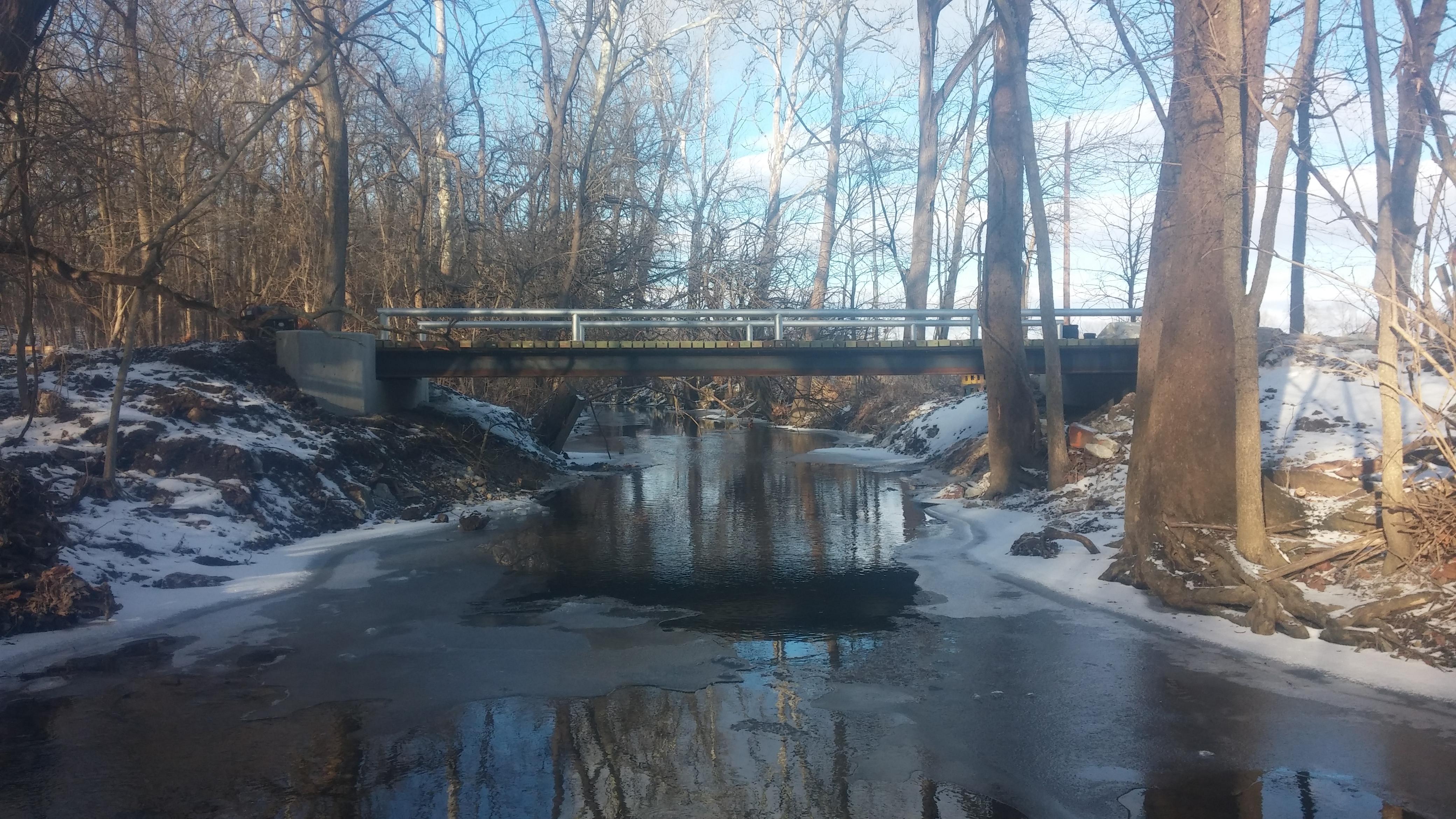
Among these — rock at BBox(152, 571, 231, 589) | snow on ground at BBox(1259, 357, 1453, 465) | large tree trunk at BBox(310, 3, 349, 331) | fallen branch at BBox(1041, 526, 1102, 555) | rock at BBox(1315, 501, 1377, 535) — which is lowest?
fallen branch at BBox(1041, 526, 1102, 555)

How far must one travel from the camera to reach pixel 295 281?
20797 millimetres

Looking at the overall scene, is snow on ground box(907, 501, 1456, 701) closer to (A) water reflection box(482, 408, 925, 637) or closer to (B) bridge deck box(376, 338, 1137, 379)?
(A) water reflection box(482, 408, 925, 637)

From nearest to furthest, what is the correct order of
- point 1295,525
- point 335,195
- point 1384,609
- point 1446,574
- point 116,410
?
point 1384,609 < point 1446,574 < point 1295,525 < point 116,410 < point 335,195

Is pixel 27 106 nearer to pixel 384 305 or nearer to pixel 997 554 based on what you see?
pixel 997 554

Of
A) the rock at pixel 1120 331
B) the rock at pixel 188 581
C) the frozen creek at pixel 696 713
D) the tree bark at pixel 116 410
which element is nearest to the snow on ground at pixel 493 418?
the tree bark at pixel 116 410

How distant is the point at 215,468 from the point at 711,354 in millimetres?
8866

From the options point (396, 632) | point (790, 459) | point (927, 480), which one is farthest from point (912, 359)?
point (396, 632)

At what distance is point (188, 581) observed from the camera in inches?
398

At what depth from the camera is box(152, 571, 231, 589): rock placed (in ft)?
32.5

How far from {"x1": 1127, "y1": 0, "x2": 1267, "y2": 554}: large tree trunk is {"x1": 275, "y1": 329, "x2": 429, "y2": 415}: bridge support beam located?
43.2 ft

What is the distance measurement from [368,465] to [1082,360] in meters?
13.4

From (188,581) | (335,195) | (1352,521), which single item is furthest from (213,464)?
(1352,521)

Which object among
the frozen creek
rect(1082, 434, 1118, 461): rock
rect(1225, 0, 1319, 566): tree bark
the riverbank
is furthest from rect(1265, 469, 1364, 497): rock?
rect(1082, 434, 1118, 461): rock

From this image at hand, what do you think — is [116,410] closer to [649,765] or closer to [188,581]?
[188,581]
